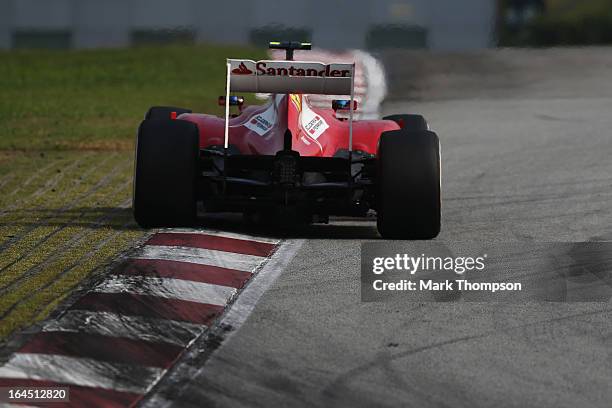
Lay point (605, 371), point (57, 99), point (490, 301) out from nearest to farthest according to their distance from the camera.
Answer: point (605, 371) < point (490, 301) < point (57, 99)

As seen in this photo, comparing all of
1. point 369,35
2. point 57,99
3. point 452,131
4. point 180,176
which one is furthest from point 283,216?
point 369,35

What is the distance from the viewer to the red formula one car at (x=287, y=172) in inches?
431

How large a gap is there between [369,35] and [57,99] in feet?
37.8

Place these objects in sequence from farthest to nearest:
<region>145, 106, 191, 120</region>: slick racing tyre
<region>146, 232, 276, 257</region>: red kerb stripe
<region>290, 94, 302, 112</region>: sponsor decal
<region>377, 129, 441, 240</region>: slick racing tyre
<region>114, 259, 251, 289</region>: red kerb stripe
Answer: <region>145, 106, 191, 120</region>: slick racing tyre, <region>290, 94, 302, 112</region>: sponsor decal, <region>377, 129, 441, 240</region>: slick racing tyre, <region>146, 232, 276, 257</region>: red kerb stripe, <region>114, 259, 251, 289</region>: red kerb stripe

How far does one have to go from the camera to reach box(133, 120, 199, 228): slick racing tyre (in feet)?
36.1

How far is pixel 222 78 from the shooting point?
31078 millimetres

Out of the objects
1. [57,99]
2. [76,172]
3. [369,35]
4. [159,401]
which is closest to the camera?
[159,401]

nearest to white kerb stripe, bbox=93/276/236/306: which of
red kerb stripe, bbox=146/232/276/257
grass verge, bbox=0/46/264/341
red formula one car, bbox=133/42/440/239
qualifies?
grass verge, bbox=0/46/264/341

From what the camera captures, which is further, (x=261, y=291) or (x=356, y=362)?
(x=261, y=291)

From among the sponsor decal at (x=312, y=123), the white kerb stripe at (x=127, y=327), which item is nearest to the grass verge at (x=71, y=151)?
the white kerb stripe at (x=127, y=327)

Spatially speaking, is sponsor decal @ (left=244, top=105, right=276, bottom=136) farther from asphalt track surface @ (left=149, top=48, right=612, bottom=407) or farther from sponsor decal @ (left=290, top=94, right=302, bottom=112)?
asphalt track surface @ (left=149, top=48, right=612, bottom=407)

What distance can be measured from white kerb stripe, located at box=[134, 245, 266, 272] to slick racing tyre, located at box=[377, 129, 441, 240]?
1.20 meters

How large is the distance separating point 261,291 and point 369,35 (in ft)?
87.2

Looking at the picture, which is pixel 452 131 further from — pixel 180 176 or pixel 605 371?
pixel 605 371
